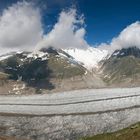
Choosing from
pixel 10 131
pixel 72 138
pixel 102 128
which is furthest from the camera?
pixel 10 131

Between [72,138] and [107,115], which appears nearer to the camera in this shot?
[72,138]

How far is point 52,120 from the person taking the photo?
433ft

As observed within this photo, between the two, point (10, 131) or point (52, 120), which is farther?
point (52, 120)

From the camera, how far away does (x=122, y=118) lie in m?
119

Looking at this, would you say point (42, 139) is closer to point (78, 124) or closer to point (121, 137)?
point (78, 124)

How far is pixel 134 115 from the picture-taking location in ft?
411

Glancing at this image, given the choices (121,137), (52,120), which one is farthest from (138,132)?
(52,120)

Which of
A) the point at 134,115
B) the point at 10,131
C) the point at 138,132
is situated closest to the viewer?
the point at 138,132

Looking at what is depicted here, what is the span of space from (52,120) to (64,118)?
14.2 feet

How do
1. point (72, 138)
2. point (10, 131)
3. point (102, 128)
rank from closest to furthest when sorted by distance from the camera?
1. point (72, 138)
2. point (102, 128)
3. point (10, 131)

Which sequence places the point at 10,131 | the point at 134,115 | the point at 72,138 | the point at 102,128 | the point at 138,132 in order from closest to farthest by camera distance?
the point at 138,132 → the point at 72,138 → the point at 102,128 → the point at 10,131 → the point at 134,115

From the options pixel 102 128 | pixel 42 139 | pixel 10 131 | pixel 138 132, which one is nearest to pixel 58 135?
pixel 42 139

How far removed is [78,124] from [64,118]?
57.3ft

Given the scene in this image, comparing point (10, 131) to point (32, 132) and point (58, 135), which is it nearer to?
A: point (32, 132)
